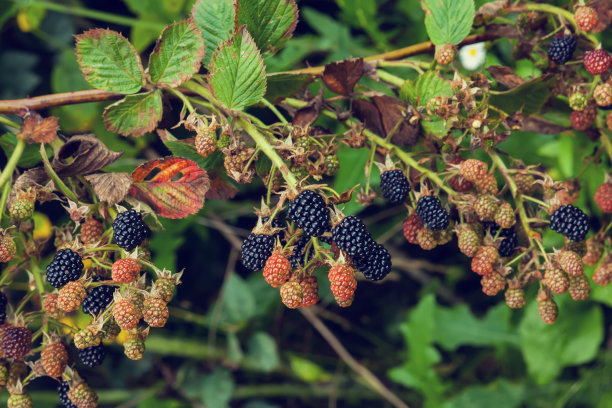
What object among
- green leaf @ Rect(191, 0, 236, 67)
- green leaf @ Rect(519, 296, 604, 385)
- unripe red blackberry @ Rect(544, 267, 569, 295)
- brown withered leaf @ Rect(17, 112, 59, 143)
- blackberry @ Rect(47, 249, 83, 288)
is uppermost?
green leaf @ Rect(191, 0, 236, 67)

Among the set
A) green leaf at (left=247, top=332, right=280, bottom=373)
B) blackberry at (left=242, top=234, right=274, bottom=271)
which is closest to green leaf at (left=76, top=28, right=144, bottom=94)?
A: blackberry at (left=242, top=234, right=274, bottom=271)

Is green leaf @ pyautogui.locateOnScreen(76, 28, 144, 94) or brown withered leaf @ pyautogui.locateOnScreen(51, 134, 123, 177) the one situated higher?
green leaf @ pyautogui.locateOnScreen(76, 28, 144, 94)

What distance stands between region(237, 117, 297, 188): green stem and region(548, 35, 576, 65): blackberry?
57cm

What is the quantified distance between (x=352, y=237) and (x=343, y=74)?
39 cm

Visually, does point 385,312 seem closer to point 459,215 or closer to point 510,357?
point 510,357

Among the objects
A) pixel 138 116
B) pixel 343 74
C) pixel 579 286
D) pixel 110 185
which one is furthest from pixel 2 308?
pixel 579 286

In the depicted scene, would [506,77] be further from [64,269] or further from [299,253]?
[64,269]

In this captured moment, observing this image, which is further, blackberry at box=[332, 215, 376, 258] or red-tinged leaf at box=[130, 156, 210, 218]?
red-tinged leaf at box=[130, 156, 210, 218]

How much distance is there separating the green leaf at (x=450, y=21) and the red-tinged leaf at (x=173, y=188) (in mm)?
509

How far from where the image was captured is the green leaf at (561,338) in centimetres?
194

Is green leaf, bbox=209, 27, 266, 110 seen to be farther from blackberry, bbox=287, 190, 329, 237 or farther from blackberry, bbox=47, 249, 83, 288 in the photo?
blackberry, bbox=47, 249, 83, 288

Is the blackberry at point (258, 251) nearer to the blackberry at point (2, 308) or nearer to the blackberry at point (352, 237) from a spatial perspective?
the blackberry at point (352, 237)

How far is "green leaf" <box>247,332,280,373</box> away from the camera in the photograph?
2.13m

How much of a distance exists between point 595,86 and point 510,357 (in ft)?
5.14
